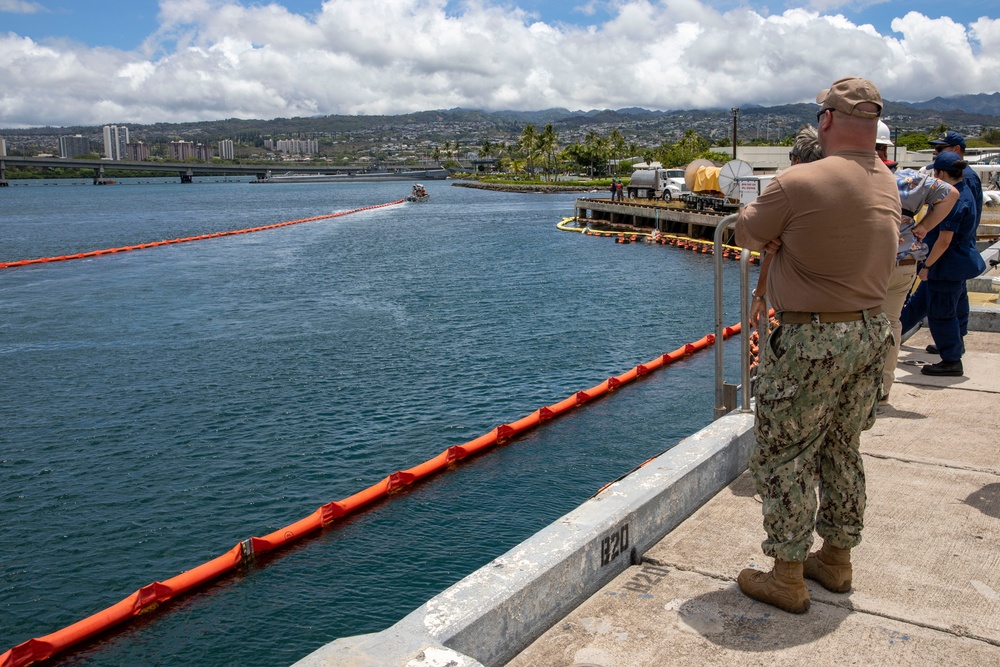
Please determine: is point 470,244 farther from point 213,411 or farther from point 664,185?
point 213,411

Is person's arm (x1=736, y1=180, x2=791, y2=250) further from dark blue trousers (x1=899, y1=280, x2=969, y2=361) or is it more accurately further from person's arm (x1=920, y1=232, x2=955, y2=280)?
dark blue trousers (x1=899, y1=280, x2=969, y2=361)

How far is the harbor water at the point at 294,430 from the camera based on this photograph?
766 cm

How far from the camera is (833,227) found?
10.9ft

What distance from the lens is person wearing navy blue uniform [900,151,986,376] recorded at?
6.57 m

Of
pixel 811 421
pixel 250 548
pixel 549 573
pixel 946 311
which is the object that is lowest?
pixel 250 548

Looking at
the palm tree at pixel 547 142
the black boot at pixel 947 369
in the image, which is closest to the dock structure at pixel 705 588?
the black boot at pixel 947 369

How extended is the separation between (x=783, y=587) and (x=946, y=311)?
4.50 m

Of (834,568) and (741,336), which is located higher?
(741,336)

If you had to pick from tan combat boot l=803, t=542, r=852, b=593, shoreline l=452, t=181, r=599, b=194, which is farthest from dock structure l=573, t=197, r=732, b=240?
shoreline l=452, t=181, r=599, b=194

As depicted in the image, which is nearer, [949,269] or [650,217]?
[949,269]

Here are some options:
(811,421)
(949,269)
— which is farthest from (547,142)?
(811,421)

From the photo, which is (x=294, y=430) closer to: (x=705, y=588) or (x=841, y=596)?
(x=705, y=588)

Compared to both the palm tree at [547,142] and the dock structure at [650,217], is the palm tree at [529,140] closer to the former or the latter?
the palm tree at [547,142]

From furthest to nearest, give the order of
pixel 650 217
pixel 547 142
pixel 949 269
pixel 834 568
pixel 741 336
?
pixel 547 142 → pixel 650 217 → pixel 949 269 → pixel 741 336 → pixel 834 568
